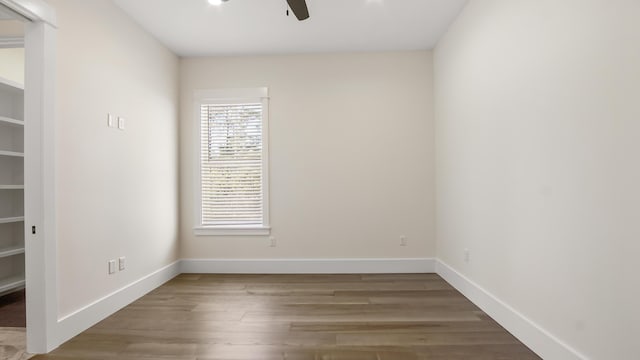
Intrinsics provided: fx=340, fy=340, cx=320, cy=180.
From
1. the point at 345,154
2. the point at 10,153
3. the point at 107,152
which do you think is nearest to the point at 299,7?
the point at 107,152

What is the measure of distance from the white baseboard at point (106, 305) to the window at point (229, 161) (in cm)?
85

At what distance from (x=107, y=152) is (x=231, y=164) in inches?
65.0

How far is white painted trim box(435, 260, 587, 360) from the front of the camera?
203cm

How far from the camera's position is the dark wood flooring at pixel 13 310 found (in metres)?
2.84

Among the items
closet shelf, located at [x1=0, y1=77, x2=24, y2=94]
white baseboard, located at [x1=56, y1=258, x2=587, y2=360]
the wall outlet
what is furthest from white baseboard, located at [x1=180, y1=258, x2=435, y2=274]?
closet shelf, located at [x1=0, y1=77, x2=24, y2=94]

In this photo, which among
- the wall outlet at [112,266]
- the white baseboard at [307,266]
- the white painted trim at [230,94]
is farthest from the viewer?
the white painted trim at [230,94]

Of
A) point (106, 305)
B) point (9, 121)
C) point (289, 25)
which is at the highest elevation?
point (289, 25)

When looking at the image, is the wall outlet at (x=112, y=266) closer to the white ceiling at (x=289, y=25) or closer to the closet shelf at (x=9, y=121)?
the closet shelf at (x=9, y=121)

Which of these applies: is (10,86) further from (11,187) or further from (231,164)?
(231,164)

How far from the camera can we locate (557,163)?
204cm

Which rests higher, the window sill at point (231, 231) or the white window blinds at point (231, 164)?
the white window blinds at point (231, 164)

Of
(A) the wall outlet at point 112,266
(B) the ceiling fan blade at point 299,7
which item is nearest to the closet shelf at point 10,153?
(A) the wall outlet at point 112,266

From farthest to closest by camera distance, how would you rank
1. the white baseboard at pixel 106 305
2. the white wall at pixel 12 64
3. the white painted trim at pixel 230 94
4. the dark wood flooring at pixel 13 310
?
the white painted trim at pixel 230 94 → the white wall at pixel 12 64 → the dark wood flooring at pixel 13 310 → the white baseboard at pixel 106 305

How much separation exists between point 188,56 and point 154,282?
9.47ft
